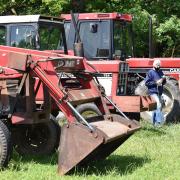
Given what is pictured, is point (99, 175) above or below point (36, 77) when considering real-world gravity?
below

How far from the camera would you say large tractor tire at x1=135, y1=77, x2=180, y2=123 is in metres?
13.8

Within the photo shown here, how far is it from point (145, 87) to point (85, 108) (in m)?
2.74

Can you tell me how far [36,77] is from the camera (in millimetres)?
8062

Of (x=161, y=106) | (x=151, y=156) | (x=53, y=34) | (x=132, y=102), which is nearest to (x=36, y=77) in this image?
(x=151, y=156)

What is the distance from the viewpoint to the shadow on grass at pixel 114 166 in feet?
25.5

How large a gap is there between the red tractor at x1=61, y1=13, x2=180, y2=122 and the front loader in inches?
192

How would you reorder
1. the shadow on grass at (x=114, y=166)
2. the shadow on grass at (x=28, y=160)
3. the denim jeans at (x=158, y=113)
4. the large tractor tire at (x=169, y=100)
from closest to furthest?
the shadow on grass at (x=114, y=166)
the shadow on grass at (x=28, y=160)
the denim jeans at (x=158, y=113)
the large tractor tire at (x=169, y=100)

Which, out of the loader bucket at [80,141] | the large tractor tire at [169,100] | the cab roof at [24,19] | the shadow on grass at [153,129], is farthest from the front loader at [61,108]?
the large tractor tire at [169,100]

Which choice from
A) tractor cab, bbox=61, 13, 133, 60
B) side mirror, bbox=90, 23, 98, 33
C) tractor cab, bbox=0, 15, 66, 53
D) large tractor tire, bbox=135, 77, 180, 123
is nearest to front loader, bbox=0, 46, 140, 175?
tractor cab, bbox=0, 15, 66, 53

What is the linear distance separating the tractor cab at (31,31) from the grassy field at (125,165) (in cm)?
337

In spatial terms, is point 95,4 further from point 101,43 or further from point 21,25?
point 21,25

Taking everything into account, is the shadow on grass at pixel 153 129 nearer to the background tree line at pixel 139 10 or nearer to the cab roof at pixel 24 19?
the cab roof at pixel 24 19

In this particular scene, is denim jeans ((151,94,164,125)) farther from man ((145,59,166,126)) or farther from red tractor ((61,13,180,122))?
red tractor ((61,13,180,122))

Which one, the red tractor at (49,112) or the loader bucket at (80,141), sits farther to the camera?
the red tractor at (49,112)
